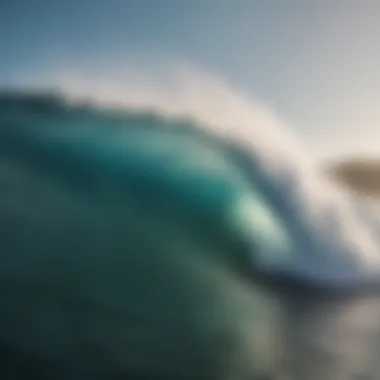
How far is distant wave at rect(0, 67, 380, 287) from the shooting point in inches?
44.8

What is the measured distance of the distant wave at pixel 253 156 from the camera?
1.14 metres

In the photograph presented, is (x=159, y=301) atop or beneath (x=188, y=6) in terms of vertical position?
beneath

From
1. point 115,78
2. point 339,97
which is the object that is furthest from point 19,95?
point 339,97

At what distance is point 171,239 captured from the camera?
114cm

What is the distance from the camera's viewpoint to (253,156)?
3.81 ft

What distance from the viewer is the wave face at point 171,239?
3.65ft

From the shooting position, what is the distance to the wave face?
1111 millimetres

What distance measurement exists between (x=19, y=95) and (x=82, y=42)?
0.16 meters

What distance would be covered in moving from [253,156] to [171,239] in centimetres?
22

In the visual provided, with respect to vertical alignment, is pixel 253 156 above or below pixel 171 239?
above

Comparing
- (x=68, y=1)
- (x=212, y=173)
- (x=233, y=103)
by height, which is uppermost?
(x=68, y=1)

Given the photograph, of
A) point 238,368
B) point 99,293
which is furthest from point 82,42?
point 238,368

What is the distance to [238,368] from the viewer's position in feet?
3.61

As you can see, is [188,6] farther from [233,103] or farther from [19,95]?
[19,95]
